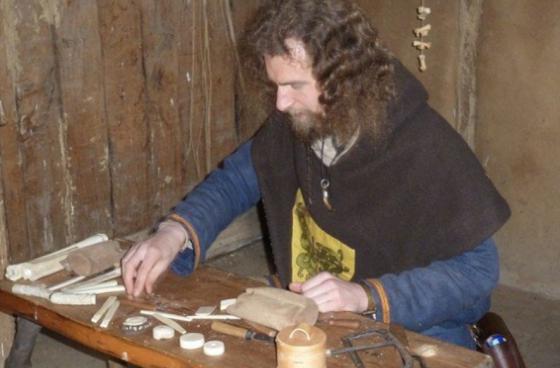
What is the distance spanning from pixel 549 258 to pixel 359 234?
2025 millimetres

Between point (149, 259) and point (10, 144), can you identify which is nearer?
point (149, 259)

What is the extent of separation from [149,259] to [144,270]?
1.8 inches

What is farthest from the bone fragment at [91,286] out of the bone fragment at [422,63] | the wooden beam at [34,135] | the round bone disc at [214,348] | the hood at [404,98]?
the bone fragment at [422,63]

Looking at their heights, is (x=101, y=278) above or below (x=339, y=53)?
below

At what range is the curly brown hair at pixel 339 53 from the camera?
2.34m

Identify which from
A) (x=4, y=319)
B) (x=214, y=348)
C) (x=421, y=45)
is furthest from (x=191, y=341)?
(x=421, y=45)

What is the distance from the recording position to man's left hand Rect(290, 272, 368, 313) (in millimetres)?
2109

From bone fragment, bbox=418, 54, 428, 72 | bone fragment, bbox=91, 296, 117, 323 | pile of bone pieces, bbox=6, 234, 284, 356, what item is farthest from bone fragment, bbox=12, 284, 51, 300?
bone fragment, bbox=418, 54, 428, 72

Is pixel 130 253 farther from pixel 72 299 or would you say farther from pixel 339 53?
pixel 339 53

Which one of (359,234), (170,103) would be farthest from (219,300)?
(170,103)

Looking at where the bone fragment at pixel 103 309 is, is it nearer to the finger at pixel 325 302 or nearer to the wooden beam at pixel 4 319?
the finger at pixel 325 302

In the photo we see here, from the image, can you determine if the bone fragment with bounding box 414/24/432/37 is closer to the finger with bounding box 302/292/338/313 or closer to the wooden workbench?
the wooden workbench

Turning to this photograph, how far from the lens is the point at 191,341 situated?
76.8 inches

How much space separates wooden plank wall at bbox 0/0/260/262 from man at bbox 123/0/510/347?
4.48 feet
